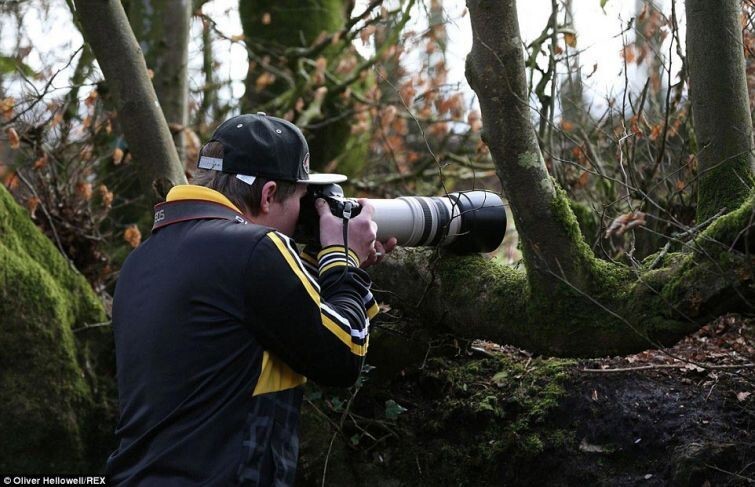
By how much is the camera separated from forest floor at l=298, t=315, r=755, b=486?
0.69 m

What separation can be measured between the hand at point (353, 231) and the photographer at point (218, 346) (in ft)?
0.90

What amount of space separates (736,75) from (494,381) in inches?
69.2

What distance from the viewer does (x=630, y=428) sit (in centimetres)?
343

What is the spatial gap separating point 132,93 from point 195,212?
2.23m

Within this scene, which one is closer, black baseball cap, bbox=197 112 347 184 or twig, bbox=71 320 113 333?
black baseball cap, bbox=197 112 347 184

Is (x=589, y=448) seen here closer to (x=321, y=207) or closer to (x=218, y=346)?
(x=321, y=207)

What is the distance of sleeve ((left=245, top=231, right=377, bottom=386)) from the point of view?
A: 2.35 metres

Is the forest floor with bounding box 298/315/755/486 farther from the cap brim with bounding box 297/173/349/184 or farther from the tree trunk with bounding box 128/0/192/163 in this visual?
the tree trunk with bounding box 128/0/192/163

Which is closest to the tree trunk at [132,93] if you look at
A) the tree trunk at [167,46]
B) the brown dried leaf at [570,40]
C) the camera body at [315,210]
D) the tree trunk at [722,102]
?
the camera body at [315,210]

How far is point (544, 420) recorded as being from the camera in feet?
11.9

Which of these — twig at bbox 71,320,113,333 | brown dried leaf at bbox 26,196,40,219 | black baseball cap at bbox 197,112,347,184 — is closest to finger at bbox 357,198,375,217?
black baseball cap at bbox 197,112,347,184

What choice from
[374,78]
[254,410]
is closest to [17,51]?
[374,78]

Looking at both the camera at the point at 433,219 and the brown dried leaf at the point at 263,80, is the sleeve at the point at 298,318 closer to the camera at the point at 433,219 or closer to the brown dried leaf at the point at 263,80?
the camera at the point at 433,219

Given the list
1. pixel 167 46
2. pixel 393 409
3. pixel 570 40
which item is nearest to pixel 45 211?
pixel 167 46
